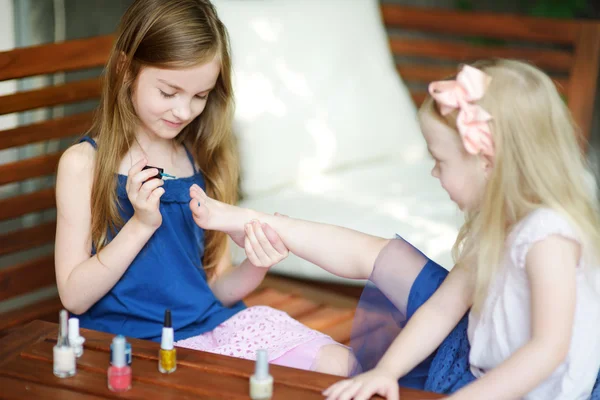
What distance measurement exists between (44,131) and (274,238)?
0.79 m

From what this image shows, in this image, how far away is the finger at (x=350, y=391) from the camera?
45.5 inches

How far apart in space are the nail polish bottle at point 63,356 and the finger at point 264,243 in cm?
40

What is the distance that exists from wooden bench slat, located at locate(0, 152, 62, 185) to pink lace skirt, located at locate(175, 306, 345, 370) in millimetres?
623

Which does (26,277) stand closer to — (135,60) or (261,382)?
(135,60)

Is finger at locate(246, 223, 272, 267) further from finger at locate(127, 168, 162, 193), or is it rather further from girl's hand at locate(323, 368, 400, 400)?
girl's hand at locate(323, 368, 400, 400)

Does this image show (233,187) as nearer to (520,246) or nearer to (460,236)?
(460,236)

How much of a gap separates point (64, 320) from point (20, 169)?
0.80 m

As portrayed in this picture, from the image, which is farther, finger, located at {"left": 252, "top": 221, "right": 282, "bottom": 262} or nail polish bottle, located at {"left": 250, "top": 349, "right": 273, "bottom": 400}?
finger, located at {"left": 252, "top": 221, "right": 282, "bottom": 262}

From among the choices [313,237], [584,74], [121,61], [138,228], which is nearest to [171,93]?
[121,61]

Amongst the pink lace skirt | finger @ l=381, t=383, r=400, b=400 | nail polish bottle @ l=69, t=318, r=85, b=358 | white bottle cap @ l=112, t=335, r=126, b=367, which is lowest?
the pink lace skirt

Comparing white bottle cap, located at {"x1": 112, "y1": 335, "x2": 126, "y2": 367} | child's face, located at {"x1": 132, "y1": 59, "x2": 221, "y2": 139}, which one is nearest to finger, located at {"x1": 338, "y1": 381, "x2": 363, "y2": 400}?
white bottle cap, located at {"x1": 112, "y1": 335, "x2": 126, "y2": 367}

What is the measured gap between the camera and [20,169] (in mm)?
1899

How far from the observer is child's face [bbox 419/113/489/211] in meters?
1.25

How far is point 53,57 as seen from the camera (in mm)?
1925
